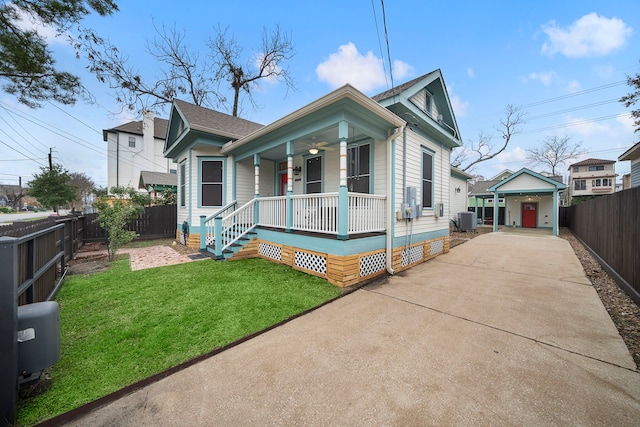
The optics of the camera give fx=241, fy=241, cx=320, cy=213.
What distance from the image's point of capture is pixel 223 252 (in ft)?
21.9

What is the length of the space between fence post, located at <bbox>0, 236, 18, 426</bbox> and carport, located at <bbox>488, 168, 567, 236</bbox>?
1947 cm

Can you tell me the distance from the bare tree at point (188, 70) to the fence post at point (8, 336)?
55.4 feet

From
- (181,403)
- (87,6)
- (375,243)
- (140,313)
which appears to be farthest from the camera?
(87,6)

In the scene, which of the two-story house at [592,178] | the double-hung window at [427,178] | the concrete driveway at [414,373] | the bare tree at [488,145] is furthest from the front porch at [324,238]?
the two-story house at [592,178]

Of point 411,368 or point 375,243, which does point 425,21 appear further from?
point 411,368

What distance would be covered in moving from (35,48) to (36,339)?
36.7 feet

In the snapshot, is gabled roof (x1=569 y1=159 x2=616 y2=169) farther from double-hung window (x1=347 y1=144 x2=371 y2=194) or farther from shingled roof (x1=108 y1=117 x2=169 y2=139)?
shingled roof (x1=108 y1=117 x2=169 y2=139)


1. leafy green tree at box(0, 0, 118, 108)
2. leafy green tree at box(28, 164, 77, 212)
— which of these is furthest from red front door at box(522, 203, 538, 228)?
leafy green tree at box(28, 164, 77, 212)

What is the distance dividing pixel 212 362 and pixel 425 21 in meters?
9.07

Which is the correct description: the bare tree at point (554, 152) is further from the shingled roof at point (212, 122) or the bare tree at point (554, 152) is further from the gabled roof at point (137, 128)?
the gabled roof at point (137, 128)

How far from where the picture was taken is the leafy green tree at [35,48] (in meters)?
7.28

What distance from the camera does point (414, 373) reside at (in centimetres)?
240

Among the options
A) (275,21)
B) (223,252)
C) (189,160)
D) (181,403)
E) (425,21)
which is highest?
(275,21)

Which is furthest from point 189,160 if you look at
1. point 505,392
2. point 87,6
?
point 505,392
